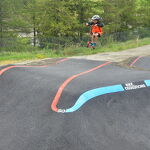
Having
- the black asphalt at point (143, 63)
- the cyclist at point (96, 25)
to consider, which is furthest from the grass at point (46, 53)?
the black asphalt at point (143, 63)

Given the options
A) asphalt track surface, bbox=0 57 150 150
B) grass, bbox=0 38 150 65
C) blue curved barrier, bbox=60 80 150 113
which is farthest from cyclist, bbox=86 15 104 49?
blue curved barrier, bbox=60 80 150 113

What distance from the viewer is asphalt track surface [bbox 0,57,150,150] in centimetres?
473

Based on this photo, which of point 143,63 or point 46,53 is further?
point 46,53

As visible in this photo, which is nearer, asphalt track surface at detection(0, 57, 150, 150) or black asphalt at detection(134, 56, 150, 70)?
asphalt track surface at detection(0, 57, 150, 150)

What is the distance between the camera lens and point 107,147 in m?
4.55

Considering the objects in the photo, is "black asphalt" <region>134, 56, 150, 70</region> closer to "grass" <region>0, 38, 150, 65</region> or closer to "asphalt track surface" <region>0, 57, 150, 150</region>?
"asphalt track surface" <region>0, 57, 150, 150</region>

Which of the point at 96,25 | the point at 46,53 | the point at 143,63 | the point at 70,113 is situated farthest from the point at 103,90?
the point at 96,25

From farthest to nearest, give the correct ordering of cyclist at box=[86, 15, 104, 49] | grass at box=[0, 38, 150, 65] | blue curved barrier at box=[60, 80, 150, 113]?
1. cyclist at box=[86, 15, 104, 49]
2. grass at box=[0, 38, 150, 65]
3. blue curved barrier at box=[60, 80, 150, 113]

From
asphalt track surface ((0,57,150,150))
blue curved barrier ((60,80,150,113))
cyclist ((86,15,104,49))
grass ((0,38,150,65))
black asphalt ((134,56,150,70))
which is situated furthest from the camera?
cyclist ((86,15,104,49))

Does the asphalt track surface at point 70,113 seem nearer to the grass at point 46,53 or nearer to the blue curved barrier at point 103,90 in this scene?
the blue curved barrier at point 103,90

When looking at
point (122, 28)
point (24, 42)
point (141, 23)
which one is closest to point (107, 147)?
point (24, 42)

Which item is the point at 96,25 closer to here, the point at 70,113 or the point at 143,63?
the point at 143,63

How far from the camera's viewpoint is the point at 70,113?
554cm

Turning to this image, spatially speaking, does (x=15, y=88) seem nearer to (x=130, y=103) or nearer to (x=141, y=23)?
(x=130, y=103)
